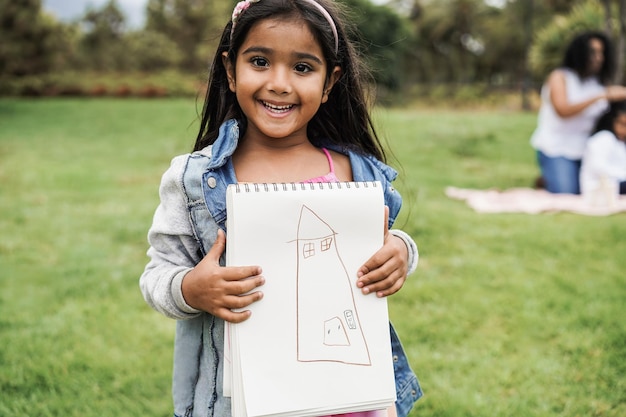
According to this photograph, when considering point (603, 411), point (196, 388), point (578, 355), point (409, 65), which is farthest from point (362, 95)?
point (409, 65)

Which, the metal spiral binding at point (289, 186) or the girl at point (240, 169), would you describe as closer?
the metal spiral binding at point (289, 186)

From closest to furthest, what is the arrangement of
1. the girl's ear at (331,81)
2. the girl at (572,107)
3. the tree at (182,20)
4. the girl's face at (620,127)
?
the girl's ear at (331,81), the girl's face at (620,127), the girl at (572,107), the tree at (182,20)

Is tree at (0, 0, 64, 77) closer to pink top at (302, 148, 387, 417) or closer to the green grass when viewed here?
the green grass

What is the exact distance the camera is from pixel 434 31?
28719 millimetres

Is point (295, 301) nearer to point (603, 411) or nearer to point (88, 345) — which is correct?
point (603, 411)

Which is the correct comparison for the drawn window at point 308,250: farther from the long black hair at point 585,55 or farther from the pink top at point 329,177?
the long black hair at point 585,55

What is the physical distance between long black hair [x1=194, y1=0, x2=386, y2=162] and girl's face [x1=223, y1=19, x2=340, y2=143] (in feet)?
0.08

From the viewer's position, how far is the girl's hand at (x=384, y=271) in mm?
1201

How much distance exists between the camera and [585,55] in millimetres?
5449

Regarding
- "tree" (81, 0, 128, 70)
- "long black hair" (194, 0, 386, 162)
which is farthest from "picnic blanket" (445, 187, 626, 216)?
"tree" (81, 0, 128, 70)

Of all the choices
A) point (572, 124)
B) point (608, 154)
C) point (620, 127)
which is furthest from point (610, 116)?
point (608, 154)

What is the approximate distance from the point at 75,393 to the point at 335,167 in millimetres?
1388


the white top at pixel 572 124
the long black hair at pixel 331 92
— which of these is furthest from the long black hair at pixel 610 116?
the long black hair at pixel 331 92

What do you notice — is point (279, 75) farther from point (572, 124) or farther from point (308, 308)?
point (572, 124)
